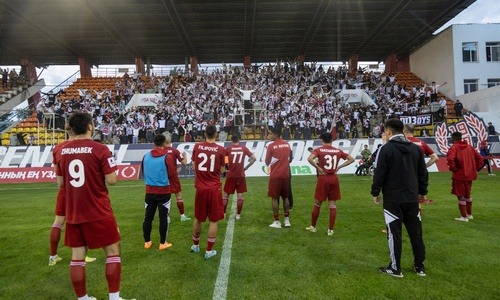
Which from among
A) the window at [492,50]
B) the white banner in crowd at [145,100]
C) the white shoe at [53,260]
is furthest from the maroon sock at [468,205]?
the window at [492,50]

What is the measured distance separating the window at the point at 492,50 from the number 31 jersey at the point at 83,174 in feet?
118

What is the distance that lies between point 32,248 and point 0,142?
20824 mm

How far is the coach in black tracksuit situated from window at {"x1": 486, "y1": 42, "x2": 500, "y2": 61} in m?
32.7

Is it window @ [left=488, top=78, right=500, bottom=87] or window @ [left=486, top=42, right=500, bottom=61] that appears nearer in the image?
window @ [left=486, top=42, right=500, bottom=61]

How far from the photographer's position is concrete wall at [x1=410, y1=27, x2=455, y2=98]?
3130cm

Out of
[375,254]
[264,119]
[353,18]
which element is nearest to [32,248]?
[375,254]

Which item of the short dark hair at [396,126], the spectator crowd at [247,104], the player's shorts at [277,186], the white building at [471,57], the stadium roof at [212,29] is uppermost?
the stadium roof at [212,29]

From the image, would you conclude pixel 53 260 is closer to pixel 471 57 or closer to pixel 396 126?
pixel 396 126

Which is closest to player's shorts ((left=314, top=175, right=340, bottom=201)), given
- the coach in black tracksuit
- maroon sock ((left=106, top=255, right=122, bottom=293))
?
the coach in black tracksuit

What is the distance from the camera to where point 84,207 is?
3719mm

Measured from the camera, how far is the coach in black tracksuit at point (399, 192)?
485 cm

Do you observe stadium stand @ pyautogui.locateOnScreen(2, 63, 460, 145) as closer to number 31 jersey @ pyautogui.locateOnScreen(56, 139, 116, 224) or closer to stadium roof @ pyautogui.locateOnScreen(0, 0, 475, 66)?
stadium roof @ pyautogui.locateOnScreen(0, 0, 475, 66)

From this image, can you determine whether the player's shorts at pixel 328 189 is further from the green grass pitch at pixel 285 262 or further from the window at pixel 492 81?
the window at pixel 492 81

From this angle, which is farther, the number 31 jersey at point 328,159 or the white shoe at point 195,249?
the number 31 jersey at point 328,159
